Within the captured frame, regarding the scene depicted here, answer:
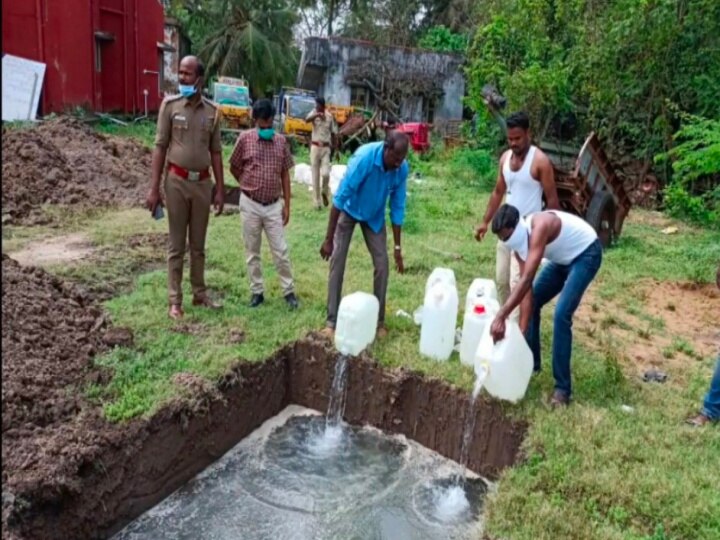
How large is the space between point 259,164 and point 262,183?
0.54ft

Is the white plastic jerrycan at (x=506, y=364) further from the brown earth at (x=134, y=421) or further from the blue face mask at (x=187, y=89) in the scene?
the blue face mask at (x=187, y=89)

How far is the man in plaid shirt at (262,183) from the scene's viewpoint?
5508mm

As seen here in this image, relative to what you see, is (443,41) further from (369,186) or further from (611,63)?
(369,186)

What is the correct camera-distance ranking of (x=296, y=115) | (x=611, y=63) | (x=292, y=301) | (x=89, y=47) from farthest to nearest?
(x=296, y=115) → (x=89, y=47) → (x=611, y=63) → (x=292, y=301)

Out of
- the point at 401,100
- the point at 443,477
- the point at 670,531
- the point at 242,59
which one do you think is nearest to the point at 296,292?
the point at 443,477

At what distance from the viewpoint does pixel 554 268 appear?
4.48m

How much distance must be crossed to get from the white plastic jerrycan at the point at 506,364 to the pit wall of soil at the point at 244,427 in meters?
Result: 0.16

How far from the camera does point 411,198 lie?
12.1m

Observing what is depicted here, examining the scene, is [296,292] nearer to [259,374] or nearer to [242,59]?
[259,374]

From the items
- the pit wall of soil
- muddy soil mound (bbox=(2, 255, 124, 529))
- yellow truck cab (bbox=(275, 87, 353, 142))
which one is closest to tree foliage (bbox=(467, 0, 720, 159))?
yellow truck cab (bbox=(275, 87, 353, 142))

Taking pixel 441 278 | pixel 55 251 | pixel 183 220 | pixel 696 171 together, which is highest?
pixel 696 171

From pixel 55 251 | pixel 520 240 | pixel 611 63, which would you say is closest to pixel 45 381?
pixel 520 240

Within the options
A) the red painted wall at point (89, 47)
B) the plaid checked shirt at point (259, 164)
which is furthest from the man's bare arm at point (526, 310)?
the red painted wall at point (89, 47)

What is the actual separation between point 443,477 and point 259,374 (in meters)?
1.55
